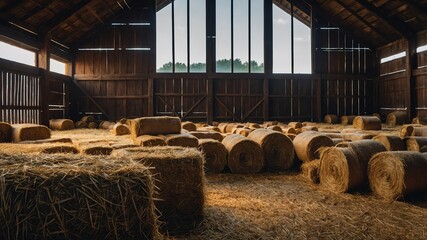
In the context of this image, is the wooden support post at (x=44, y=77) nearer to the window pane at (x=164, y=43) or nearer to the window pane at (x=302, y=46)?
the window pane at (x=164, y=43)

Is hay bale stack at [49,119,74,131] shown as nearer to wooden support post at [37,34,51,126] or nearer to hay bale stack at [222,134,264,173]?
wooden support post at [37,34,51,126]

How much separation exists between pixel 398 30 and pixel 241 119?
977 centimetres

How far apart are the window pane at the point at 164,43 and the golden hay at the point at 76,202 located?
17.7 m

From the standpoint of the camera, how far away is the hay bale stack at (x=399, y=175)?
518cm

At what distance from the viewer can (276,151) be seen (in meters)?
8.35

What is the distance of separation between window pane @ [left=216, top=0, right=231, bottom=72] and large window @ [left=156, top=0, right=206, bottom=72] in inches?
33.3

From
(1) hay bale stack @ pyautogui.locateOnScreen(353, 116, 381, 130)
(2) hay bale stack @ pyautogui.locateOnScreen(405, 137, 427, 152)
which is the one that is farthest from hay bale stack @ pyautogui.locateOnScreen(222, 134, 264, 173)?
(1) hay bale stack @ pyautogui.locateOnScreen(353, 116, 381, 130)

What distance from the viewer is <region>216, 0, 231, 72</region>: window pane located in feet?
65.6

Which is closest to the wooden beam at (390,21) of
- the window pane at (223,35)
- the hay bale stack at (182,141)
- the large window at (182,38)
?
the window pane at (223,35)

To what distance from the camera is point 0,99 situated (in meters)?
12.7

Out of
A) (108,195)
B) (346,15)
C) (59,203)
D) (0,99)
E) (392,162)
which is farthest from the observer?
(346,15)

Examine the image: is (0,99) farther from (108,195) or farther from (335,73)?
(335,73)

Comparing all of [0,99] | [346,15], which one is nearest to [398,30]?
[346,15]

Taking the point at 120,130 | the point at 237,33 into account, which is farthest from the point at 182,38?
the point at 120,130
